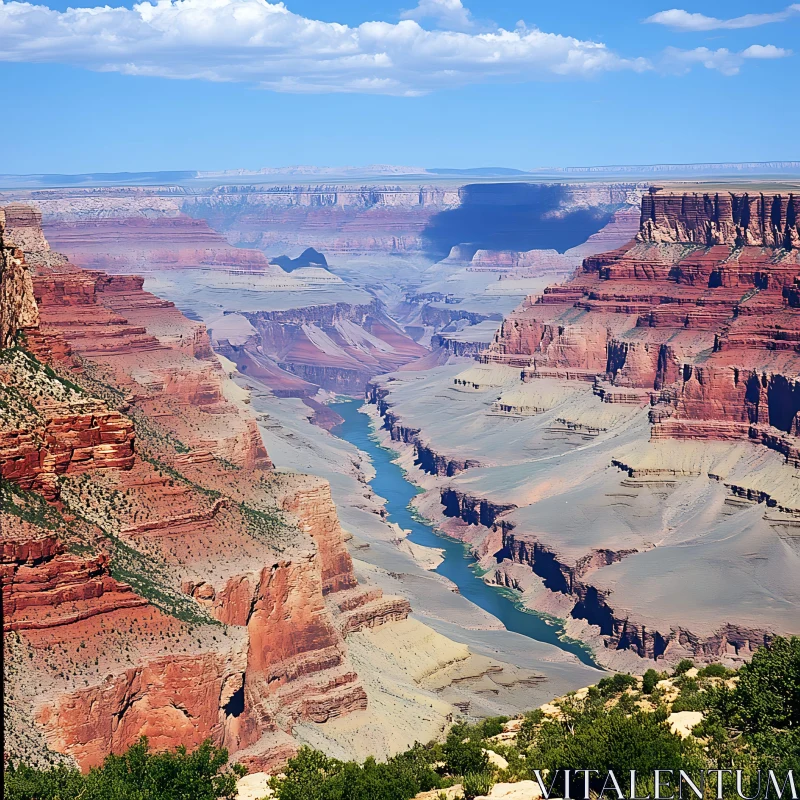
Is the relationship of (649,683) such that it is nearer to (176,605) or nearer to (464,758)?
(464,758)

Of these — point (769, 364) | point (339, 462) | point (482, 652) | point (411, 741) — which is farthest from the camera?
point (339, 462)

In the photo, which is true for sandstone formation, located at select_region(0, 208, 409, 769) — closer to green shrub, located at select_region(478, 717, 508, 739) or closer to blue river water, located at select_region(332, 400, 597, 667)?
green shrub, located at select_region(478, 717, 508, 739)

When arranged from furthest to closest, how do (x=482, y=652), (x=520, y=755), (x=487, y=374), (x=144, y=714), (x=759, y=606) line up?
(x=487, y=374) → (x=759, y=606) → (x=482, y=652) → (x=144, y=714) → (x=520, y=755)

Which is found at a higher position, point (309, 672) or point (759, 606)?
point (309, 672)

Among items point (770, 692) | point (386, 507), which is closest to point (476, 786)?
point (770, 692)

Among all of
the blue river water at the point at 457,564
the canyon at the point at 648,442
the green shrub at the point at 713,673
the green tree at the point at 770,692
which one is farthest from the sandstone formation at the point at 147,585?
the canyon at the point at 648,442

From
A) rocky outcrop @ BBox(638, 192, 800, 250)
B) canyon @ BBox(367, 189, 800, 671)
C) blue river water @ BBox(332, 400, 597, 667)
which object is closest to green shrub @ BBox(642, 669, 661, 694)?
canyon @ BBox(367, 189, 800, 671)

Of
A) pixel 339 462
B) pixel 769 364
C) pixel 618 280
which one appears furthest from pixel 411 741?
pixel 618 280

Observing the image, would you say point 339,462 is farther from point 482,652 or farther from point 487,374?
point 482,652
